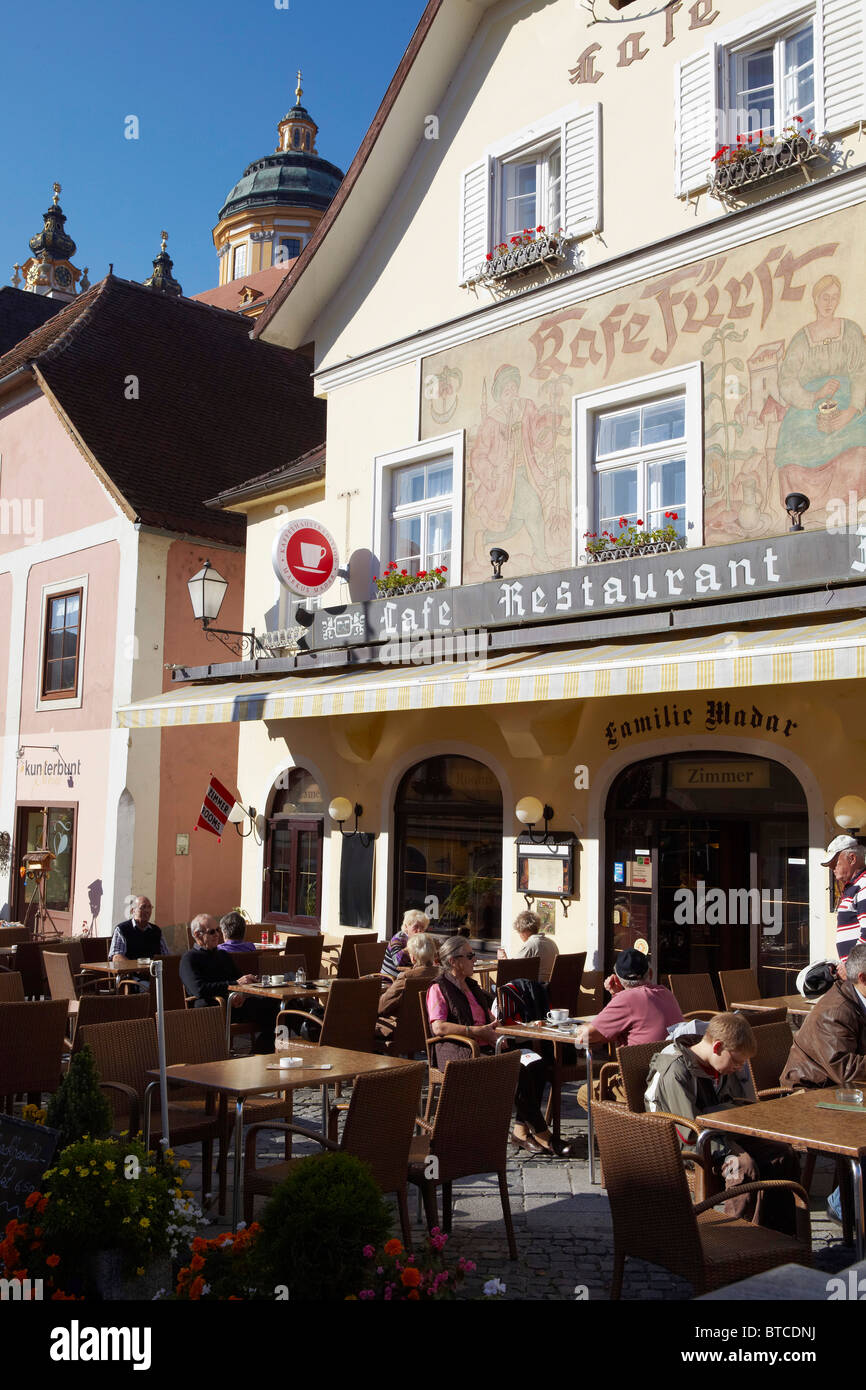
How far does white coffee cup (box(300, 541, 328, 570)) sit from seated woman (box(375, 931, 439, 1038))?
4933mm

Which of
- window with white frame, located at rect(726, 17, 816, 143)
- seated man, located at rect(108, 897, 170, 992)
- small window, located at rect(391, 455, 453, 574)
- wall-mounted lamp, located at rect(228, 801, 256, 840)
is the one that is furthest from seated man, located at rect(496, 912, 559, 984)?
window with white frame, located at rect(726, 17, 816, 143)

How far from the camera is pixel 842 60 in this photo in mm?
9672

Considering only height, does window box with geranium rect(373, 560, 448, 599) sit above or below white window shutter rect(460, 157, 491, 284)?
below

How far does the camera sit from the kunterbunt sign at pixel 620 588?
8.83m

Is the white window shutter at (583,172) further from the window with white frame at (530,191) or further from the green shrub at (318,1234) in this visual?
the green shrub at (318,1234)

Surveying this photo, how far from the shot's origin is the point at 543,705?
11305 mm

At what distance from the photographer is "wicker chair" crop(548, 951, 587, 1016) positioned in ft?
31.2

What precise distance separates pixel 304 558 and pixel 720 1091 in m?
8.83

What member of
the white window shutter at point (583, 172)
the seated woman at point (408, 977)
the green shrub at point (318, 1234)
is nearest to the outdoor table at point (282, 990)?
the seated woman at point (408, 977)

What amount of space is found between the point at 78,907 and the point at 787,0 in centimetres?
1445

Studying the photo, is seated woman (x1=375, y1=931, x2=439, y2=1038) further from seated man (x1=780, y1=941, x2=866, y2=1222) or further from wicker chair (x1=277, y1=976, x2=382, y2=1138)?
seated man (x1=780, y1=941, x2=866, y2=1222)

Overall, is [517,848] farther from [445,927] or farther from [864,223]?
[864,223]

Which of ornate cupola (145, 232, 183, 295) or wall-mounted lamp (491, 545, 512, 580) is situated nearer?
wall-mounted lamp (491, 545, 512, 580)

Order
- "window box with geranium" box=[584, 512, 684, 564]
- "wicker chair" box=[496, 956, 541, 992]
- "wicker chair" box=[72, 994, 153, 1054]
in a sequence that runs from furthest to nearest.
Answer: "window box with geranium" box=[584, 512, 684, 564] → "wicker chair" box=[496, 956, 541, 992] → "wicker chair" box=[72, 994, 153, 1054]
